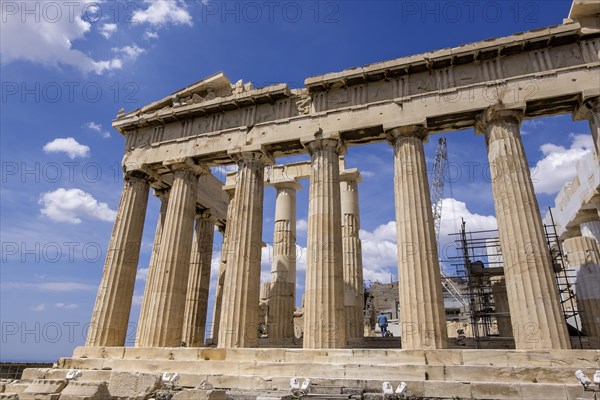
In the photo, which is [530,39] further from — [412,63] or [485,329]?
[485,329]

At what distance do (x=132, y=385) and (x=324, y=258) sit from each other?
321 inches

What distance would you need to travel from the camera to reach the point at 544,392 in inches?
403

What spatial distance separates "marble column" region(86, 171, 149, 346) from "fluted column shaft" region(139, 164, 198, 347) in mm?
1368

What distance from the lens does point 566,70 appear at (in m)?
16.0

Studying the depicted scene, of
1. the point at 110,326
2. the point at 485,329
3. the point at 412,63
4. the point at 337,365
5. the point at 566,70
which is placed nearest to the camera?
the point at 337,365

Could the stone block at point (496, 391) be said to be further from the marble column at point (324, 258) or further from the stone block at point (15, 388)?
the stone block at point (15, 388)

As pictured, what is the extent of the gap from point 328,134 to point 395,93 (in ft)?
11.4

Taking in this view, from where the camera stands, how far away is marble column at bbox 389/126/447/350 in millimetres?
14422

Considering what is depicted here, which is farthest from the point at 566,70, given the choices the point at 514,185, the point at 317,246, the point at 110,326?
the point at 110,326

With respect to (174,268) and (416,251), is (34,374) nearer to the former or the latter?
(174,268)

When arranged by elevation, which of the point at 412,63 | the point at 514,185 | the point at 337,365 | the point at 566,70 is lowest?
the point at 337,365

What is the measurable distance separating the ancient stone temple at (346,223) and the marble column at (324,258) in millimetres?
56

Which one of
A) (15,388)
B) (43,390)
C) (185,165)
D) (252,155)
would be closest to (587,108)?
(252,155)

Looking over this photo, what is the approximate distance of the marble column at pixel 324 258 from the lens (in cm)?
1549
